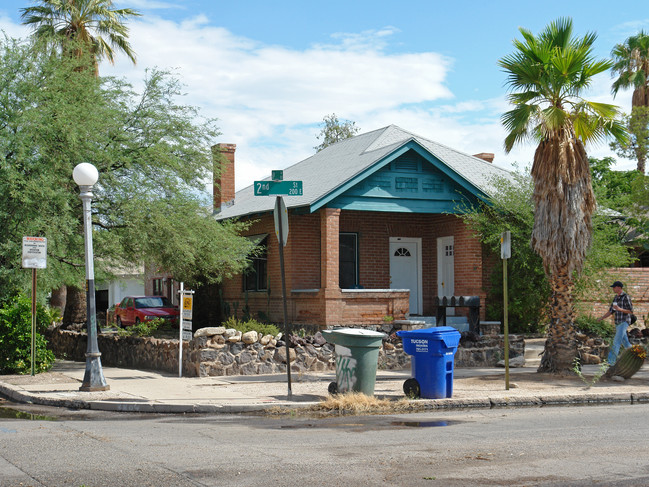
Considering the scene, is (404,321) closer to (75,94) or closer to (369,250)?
(369,250)

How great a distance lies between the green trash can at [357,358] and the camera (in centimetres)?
1167

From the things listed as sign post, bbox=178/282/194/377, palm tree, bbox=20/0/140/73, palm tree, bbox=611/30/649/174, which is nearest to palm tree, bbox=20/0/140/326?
palm tree, bbox=20/0/140/73

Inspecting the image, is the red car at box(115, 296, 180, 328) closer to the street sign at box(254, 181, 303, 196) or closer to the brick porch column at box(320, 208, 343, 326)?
the brick porch column at box(320, 208, 343, 326)

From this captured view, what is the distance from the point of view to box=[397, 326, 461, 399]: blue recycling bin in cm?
1184

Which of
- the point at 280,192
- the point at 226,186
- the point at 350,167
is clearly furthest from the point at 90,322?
the point at 226,186

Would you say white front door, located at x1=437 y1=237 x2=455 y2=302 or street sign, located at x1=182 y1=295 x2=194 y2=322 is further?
white front door, located at x1=437 y1=237 x2=455 y2=302

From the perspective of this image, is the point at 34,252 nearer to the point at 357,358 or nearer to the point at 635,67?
the point at 357,358

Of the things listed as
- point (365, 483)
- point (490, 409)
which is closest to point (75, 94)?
point (490, 409)

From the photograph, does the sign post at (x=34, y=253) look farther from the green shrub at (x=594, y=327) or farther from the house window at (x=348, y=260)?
the green shrub at (x=594, y=327)

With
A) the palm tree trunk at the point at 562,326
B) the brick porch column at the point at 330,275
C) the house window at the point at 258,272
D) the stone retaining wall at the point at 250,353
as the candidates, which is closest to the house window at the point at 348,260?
the house window at the point at 258,272

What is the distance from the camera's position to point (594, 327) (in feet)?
64.9

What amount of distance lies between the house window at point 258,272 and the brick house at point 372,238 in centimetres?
4

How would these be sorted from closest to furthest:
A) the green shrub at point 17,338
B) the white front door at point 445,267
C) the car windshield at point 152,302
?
the green shrub at point 17,338 < the white front door at point 445,267 < the car windshield at point 152,302

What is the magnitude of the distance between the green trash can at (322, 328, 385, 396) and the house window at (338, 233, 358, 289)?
386 inches
